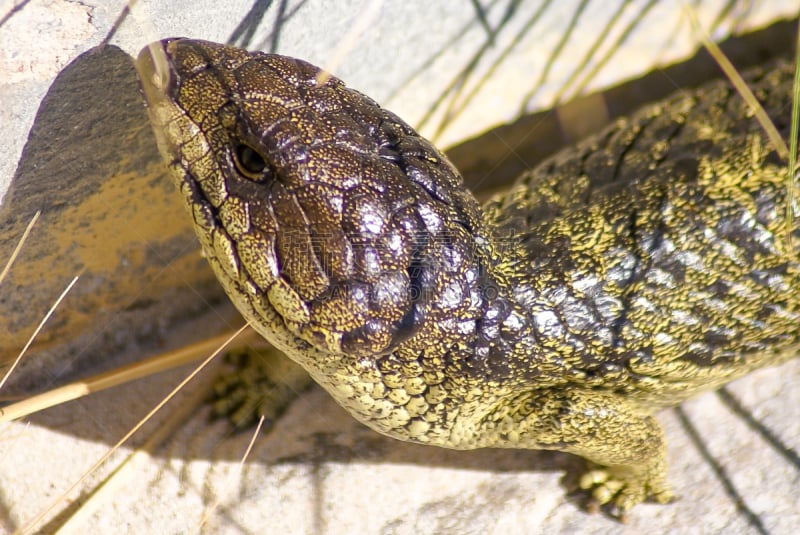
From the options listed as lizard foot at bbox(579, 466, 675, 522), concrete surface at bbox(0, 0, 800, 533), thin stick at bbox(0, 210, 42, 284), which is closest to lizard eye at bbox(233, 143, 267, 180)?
concrete surface at bbox(0, 0, 800, 533)

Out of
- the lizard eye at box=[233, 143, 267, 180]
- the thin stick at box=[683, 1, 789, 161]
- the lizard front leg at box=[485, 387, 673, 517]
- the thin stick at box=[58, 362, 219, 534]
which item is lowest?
the thin stick at box=[58, 362, 219, 534]

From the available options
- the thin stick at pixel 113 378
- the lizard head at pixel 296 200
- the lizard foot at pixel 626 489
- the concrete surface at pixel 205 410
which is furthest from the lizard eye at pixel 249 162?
the lizard foot at pixel 626 489

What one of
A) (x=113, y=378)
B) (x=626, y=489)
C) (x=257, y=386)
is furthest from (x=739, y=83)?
(x=113, y=378)

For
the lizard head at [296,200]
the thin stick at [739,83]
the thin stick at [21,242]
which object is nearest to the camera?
the thin stick at [739,83]

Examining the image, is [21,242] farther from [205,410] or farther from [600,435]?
[600,435]

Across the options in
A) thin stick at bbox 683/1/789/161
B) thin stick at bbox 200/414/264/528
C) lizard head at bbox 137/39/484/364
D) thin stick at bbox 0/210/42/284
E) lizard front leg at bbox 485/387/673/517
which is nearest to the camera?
thin stick at bbox 683/1/789/161

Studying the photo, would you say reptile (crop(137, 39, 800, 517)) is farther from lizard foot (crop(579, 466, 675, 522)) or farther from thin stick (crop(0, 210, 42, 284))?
thin stick (crop(0, 210, 42, 284))

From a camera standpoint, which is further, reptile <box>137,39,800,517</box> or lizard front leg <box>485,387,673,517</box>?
lizard front leg <box>485,387,673,517</box>

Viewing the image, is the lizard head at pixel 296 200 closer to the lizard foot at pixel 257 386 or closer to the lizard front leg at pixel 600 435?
the lizard front leg at pixel 600 435

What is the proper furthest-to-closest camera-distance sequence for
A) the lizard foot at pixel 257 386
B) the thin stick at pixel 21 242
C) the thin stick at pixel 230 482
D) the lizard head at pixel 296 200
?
the lizard foot at pixel 257 386
the thin stick at pixel 230 482
the thin stick at pixel 21 242
the lizard head at pixel 296 200
